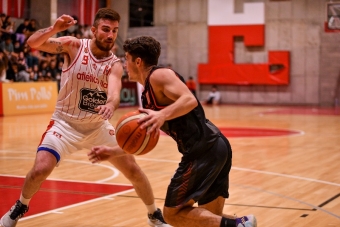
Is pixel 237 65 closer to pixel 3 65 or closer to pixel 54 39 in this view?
pixel 3 65

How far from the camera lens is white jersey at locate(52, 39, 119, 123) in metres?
6.32

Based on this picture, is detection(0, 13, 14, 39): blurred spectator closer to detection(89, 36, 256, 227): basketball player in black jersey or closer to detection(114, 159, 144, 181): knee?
detection(114, 159, 144, 181): knee

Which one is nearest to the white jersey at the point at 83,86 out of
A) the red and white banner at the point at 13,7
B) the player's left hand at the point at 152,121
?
the player's left hand at the point at 152,121

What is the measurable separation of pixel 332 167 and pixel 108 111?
604 centimetres

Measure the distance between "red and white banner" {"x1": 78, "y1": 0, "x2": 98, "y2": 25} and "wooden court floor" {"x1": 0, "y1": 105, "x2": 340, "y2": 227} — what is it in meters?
12.9

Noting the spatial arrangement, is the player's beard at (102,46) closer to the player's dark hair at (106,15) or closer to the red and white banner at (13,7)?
the player's dark hair at (106,15)

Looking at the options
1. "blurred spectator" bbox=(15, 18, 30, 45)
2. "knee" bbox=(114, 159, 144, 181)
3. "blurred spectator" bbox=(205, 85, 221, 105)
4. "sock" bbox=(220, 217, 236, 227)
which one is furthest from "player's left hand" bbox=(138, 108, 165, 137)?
"blurred spectator" bbox=(205, 85, 221, 105)

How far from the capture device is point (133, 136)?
4398 mm

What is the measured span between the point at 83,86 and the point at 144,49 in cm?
179

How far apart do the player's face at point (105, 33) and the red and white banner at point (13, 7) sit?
19.6 m

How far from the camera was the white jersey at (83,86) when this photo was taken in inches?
249

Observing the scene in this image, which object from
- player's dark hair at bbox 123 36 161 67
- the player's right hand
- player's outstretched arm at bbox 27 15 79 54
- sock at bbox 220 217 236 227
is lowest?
sock at bbox 220 217 236 227

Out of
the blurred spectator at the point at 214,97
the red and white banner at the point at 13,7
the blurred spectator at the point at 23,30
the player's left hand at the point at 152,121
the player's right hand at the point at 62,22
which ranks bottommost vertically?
the blurred spectator at the point at 214,97

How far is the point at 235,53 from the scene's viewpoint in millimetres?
29047
